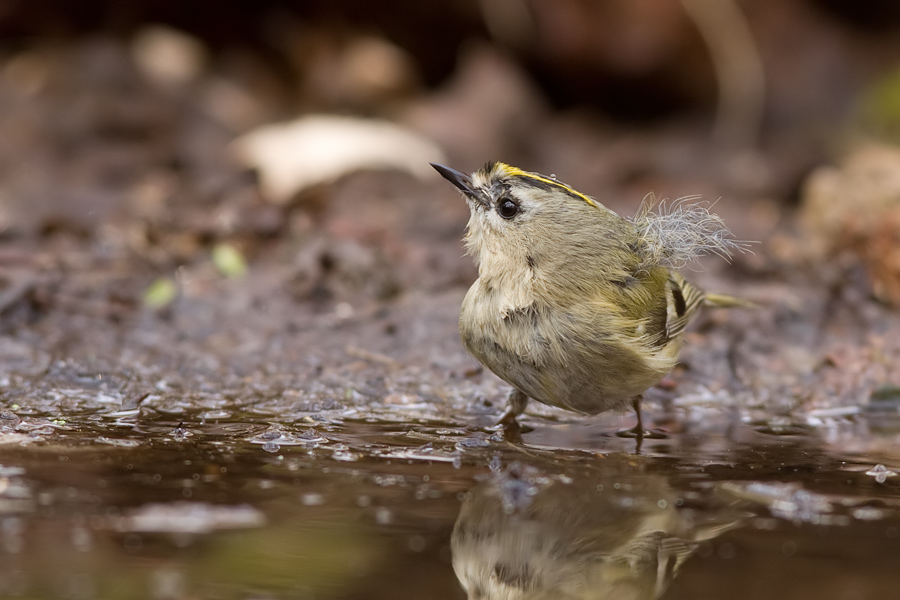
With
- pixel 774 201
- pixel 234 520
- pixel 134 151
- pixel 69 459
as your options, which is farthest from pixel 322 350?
pixel 774 201

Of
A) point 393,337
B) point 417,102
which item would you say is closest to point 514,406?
point 393,337

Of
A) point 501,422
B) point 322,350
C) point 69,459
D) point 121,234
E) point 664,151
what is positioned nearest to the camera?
point 69,459

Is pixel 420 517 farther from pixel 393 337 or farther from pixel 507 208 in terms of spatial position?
pixel 393 337

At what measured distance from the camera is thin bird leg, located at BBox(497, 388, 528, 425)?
13.9 ft

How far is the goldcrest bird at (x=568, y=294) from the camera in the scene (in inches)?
155

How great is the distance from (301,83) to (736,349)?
5625 mm

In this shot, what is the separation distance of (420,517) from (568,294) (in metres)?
1.49

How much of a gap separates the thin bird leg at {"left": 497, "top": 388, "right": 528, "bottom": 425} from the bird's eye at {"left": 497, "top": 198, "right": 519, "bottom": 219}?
76 cm

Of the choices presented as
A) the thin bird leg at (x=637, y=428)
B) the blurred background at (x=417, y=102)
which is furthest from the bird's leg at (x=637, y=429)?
the blurred background at (x=417, y=102)

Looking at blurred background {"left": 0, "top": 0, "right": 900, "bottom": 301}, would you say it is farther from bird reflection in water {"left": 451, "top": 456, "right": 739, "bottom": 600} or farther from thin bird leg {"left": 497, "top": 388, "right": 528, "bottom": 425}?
bird reflection in water {"left": 451, "top": 456, "right": 739, "bottom": 600}

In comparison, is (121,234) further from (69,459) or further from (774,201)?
(774,201)

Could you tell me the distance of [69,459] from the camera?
10.6ft

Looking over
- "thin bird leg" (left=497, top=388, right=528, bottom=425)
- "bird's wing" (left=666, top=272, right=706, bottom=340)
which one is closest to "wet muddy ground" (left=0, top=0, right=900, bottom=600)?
"thin bird leg" (left=497, top=388, right=528, bottom=425)

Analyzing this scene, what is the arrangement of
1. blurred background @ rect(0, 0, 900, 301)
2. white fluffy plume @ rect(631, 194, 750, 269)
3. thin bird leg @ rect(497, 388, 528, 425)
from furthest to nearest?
blurred background @ rect(0, 0, 900, 301)
white fluffy plume @ rect(631, 194, 750, 269)
thin bird leg @ rect(497, 388, 528, 425)
